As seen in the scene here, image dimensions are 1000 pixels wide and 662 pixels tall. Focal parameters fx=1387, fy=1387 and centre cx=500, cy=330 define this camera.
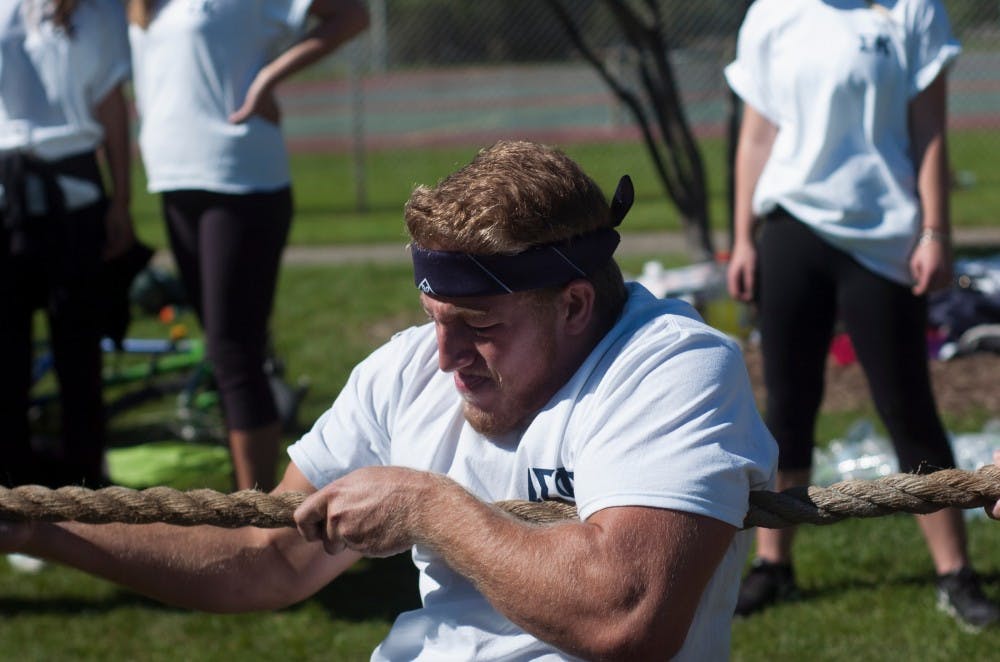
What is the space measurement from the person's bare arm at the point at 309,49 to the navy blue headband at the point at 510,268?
229cm

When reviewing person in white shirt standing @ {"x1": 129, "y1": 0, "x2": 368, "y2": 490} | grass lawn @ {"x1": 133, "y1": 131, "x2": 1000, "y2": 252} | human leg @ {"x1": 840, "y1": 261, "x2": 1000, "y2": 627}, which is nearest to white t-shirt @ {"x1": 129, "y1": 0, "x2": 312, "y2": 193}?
person in white shirt standing @ {"x1": 129, "y1": 0, "x2": 368, "y2": 490}

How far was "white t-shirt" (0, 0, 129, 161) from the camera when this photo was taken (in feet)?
14.3

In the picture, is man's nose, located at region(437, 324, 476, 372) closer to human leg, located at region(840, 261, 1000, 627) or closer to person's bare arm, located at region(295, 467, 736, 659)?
person's bare arm, located at region(295, 467, 736, 659)

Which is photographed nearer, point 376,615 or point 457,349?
point 457,349

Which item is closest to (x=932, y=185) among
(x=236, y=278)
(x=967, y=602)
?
(x=967, y=602)

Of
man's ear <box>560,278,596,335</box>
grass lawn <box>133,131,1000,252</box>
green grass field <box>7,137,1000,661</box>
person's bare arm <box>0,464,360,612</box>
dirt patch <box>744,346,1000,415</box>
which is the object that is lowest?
grass lawn <box>133,131,1000,252</box>

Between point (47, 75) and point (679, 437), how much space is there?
10.0 feet

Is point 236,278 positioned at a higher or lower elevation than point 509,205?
lower

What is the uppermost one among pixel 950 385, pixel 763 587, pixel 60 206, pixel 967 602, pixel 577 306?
pixel 577 306

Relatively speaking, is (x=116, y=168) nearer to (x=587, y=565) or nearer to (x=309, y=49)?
(x=309, y=49)

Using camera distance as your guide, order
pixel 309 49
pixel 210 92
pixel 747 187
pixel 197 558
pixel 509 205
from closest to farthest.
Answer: pixel 509 205
pixel 197 558
pixel 747 187
pixel 210 92
pixel 309 49

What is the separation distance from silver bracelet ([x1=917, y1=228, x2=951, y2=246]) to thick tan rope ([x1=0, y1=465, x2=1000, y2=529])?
1582 millimetres

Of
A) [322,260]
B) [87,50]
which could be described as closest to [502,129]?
[322,260]

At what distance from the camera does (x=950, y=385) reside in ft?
20.6
